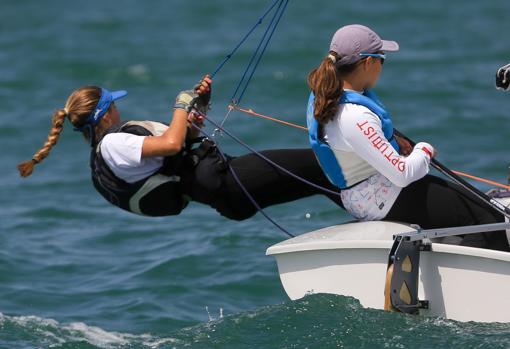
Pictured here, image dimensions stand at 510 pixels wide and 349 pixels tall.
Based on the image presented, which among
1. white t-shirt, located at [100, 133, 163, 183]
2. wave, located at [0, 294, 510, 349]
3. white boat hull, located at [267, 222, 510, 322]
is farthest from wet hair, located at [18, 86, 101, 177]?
white boat hull, located at [267, 222, 510, 322]

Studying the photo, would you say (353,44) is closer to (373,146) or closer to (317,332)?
(373,146)

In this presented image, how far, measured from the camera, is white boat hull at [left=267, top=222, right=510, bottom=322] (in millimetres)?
4156

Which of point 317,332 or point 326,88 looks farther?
point 317,332

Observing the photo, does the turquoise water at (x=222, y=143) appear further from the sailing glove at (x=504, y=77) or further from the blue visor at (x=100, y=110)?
the sailing glove at (x=504, y=77)

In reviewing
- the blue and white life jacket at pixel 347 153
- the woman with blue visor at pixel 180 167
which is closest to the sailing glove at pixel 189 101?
the woman with blue visor at pixel 180 167

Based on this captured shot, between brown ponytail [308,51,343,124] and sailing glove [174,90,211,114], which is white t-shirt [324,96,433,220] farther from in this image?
sailing glove [174,90,211,114]

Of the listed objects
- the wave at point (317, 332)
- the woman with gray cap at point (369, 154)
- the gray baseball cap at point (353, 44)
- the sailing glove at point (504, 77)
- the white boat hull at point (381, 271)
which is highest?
the gray baseball cap at point (353, 44)

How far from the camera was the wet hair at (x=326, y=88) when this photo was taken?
417 centimetres

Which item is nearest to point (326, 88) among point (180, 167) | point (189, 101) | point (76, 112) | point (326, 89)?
point (326, 89)

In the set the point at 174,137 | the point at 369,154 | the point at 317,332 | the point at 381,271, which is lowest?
the point at 317,332

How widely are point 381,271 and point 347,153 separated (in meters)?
0.46

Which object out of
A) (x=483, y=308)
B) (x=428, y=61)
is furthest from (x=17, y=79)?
(x=483, y=308)

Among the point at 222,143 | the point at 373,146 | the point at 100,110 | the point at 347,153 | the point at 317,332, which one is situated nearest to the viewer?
the point at 373,146

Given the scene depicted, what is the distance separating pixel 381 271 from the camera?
14.2 ft
